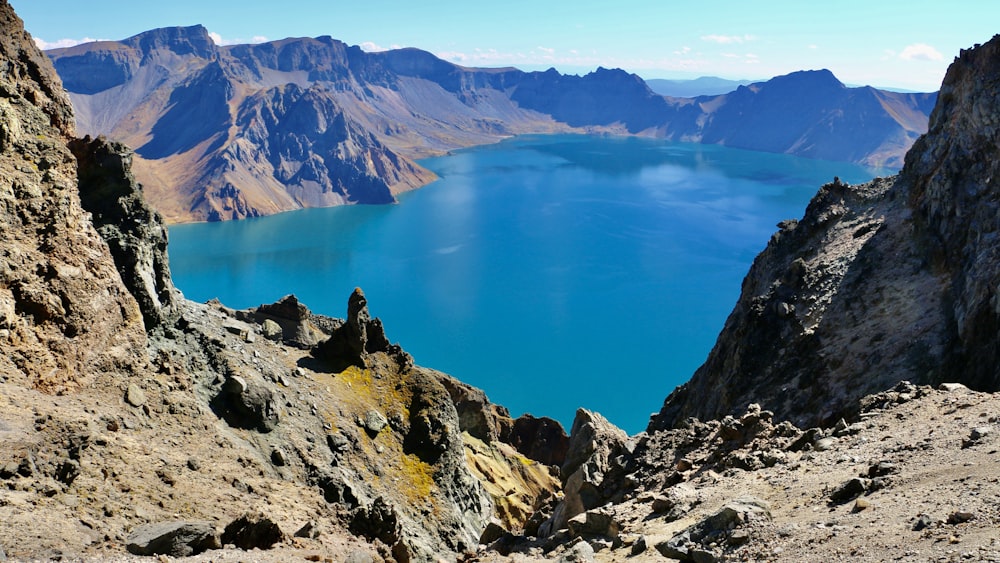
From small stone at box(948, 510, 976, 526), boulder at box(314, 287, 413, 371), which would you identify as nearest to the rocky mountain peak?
boulder at box(314, 287, 413, 371)

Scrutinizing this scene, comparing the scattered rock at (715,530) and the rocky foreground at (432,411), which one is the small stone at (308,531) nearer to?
the rocky foreground at (432,411)

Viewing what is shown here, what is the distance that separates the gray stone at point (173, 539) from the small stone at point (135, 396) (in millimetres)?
8219

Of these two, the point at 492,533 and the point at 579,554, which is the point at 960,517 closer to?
the point at 579,554

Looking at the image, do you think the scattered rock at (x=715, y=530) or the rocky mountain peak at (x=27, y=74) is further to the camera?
the rocky mountain peak at (x=27, y=74)

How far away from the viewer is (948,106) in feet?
160

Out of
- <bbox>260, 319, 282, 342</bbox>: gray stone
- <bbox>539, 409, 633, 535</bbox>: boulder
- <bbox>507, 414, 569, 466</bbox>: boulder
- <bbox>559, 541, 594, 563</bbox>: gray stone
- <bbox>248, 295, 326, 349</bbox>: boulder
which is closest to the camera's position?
<bbox>559, 541, 594, 563</bbox>: gray stone

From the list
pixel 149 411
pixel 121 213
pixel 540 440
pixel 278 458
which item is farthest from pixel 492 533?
pixel 540 440

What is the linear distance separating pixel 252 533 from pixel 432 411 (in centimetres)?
2087

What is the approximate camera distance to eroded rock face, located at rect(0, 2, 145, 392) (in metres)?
24.0

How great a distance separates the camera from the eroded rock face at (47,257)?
78.8 ft

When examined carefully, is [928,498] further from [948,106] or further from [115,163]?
[948,106]

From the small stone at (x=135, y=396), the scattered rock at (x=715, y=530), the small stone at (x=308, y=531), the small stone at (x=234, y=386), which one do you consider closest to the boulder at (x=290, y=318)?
the small stone at (x=234, y=386)

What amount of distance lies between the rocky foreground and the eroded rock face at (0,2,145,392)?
0.28 feet

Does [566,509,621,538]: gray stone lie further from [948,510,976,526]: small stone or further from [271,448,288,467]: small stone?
[271,448,288,467]: small stone
